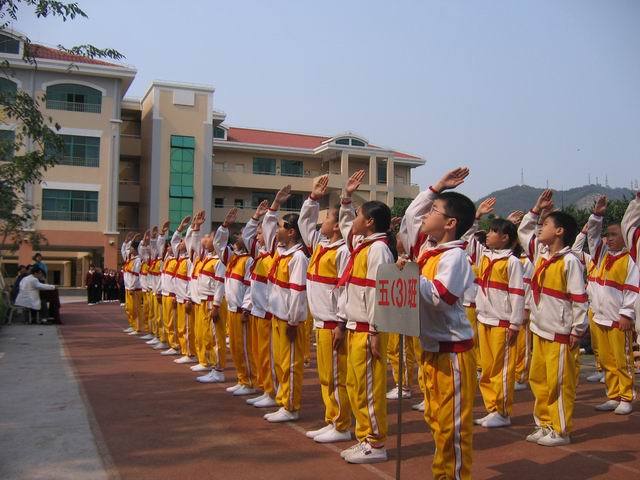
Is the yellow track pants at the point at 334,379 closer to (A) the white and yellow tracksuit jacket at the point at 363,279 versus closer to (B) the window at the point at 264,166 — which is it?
(A) the white and yellow tracksuit jacket at the point at 363,279

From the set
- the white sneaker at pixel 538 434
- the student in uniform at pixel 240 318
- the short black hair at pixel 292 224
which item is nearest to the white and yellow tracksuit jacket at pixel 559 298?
the white sneaker at pixel 538 434

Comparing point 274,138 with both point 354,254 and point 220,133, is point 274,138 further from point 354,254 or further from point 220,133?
point 354,254

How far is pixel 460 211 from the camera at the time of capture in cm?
453

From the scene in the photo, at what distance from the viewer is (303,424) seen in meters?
6.69

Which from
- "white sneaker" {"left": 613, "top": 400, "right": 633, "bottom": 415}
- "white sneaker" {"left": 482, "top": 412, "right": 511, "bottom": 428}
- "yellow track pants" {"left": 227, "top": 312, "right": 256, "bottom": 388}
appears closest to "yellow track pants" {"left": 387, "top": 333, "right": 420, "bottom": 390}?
"white sneaker" {"left": 482, "top": 412, "right": 511, "bottom": 428}

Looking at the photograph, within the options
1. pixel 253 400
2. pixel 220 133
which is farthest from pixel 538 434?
pixel 220 133

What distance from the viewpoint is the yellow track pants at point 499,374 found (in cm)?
673

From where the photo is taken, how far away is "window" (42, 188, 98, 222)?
119 feet

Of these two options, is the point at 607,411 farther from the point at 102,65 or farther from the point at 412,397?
the point at 102,65

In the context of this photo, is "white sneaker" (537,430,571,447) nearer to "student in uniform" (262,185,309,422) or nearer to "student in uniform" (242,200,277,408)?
"student in uniform" (262,185,309,422)

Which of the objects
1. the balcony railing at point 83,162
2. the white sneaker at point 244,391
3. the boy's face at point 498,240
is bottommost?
the white sneaker at point 244,391

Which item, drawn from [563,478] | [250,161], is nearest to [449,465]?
[563,478]

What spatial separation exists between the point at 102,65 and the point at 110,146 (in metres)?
4.53

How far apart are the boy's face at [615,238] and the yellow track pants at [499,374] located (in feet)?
6.71
